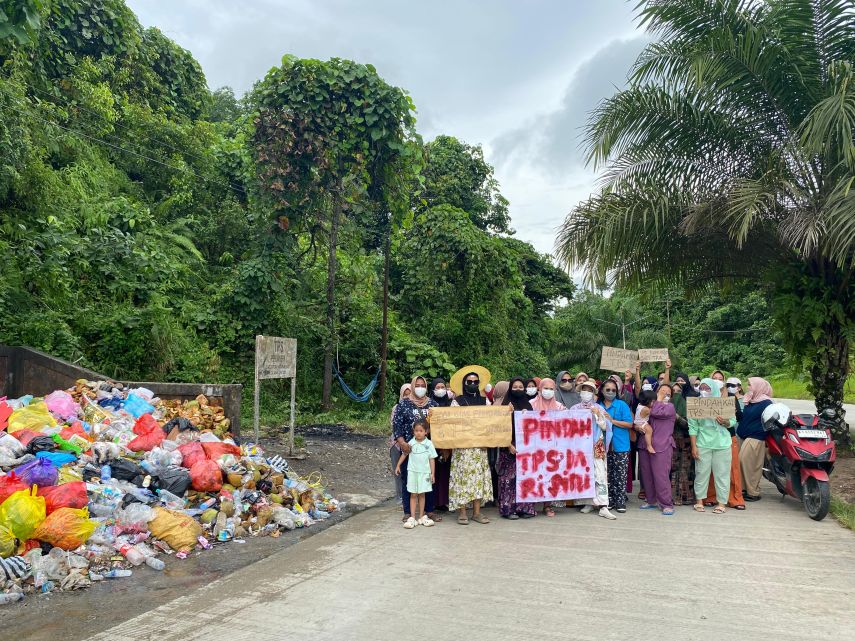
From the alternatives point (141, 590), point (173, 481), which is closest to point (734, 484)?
point (173, 481)

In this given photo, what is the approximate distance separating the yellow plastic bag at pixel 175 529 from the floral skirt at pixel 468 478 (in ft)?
8.55

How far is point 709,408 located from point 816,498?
4.58 ft

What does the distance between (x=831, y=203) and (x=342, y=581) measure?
797cm

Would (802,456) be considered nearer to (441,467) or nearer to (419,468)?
(441,467)

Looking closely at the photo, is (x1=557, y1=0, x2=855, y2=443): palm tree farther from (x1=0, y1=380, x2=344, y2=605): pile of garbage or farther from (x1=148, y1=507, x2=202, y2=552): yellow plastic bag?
(x1=148, y1=507, x2=202, y2=552): yellow plastic bag

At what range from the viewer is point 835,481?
912cm

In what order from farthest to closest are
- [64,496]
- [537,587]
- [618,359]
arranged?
1. [618,359]
2. [64,496]
3. [537,587]

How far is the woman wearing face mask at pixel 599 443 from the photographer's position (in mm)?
7688

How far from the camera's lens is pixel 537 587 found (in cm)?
509

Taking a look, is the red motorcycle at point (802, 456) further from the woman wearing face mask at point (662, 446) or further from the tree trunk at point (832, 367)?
the tree trunk at point (832, 367)

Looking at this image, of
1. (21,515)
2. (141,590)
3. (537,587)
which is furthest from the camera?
(21,515)

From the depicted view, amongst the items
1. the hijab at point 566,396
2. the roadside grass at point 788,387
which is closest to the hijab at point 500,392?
the hijab at point 566,396

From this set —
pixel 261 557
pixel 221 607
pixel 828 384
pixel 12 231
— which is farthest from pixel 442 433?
pixel 12 231

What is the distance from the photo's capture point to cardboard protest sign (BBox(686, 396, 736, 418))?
7.76 m
